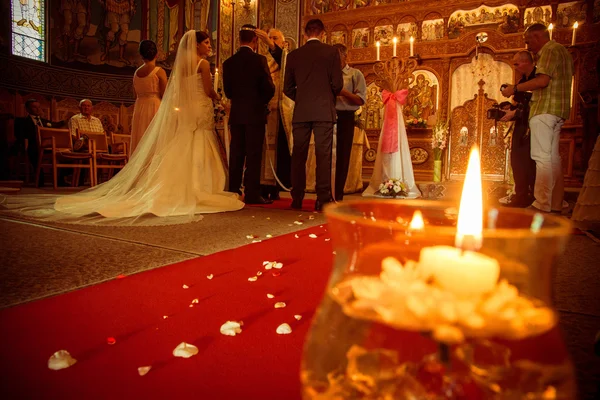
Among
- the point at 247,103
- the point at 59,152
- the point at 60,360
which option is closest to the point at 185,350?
the point at 60,360

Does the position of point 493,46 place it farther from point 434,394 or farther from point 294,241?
point 434,394

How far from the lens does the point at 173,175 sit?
163 inches

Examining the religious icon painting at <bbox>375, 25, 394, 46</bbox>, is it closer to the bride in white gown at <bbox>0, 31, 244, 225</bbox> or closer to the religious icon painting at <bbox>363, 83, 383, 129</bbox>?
the religious icon painting at <bbox>363, 83, 383, 129</bbox>

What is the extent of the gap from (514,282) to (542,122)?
15.0 feet

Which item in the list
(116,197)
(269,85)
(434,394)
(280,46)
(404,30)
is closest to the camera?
(434,394)

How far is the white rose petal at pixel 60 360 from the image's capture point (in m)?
0.94

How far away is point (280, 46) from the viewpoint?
548cm

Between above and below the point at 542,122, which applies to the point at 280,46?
above

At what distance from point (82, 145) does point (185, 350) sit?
7.81 metres

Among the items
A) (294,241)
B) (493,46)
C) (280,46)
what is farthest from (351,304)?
(493,46)

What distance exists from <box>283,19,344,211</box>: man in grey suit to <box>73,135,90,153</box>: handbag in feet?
16.4

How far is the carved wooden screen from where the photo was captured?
9016mm

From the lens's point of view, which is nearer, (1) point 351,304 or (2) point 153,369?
(1) point 351,304

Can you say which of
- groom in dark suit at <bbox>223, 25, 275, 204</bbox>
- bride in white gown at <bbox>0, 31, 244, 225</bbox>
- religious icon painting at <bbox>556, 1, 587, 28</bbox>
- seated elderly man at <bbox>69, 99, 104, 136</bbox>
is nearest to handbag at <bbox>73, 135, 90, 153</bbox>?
seated elderly man at <bbox>69, 99, 104, 136</bbox>
